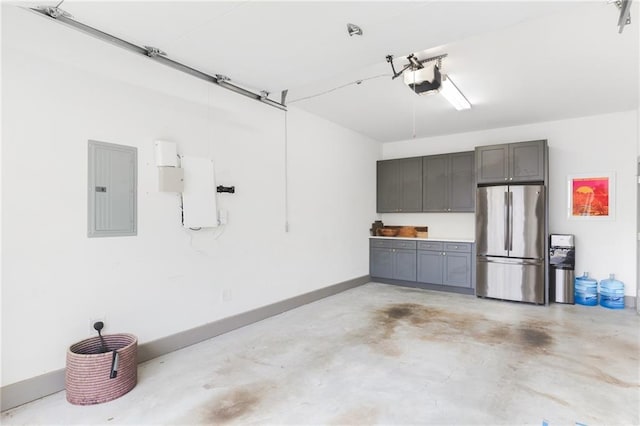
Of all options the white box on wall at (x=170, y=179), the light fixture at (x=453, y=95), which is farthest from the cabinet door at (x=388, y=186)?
the white box on wall at (x=170, y=179)

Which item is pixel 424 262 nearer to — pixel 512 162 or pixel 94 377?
pixel 512 162

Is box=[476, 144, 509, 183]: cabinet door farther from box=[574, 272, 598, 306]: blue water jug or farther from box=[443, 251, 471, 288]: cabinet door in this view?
box=[574, 272, 598, 306]: blue water jug

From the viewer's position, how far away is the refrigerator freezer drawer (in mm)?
5086

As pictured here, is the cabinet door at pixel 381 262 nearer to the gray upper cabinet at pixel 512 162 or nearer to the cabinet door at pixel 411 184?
the cabinet door at pixel 411 184

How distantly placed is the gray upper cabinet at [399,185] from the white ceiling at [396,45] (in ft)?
6.21

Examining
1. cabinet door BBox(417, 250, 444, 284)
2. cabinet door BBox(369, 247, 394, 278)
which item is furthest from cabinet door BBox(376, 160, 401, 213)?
cabinet door BBox(417, 250, 444, 284)

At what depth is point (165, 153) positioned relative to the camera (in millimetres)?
3189

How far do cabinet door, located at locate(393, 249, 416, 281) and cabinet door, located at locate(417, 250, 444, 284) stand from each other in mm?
114

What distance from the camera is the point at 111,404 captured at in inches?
94.3

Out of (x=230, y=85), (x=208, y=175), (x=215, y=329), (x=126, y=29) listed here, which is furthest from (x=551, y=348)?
(x=126, y=29)

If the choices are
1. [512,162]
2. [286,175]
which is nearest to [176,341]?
[286,175]

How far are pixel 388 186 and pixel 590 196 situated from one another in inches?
127

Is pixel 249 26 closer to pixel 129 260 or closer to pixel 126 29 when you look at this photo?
pixel 126 29

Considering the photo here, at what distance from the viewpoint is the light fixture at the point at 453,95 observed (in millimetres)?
3818
